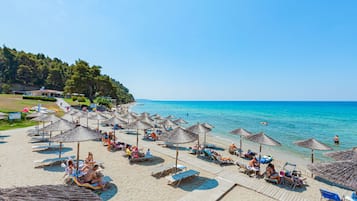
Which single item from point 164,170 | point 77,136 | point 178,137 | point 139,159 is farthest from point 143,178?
point 77,136

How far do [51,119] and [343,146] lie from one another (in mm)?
29093

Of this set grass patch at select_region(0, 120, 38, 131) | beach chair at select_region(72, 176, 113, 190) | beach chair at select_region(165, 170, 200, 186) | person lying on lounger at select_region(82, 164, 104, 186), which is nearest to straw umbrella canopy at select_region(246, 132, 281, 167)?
beach chair at select_region(165, 170, 200, 186)

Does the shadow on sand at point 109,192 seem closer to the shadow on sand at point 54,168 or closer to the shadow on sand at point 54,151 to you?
the shadow on sand at point 54,168

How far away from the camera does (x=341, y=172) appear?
536cm

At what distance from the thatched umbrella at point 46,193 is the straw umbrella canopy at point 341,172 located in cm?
657

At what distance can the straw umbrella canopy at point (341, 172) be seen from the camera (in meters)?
5.05

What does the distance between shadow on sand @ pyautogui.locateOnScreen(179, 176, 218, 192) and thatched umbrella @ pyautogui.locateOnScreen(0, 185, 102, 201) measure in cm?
488

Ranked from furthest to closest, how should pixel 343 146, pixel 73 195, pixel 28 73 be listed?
pixel 28 73 < pixel 343 146 < pixel 73 195

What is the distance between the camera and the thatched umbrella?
107 inches

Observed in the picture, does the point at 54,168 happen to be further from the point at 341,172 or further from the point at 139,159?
the point at 341,172

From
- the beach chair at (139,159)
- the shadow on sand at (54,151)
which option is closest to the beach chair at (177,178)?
the beach chair at (139,159)

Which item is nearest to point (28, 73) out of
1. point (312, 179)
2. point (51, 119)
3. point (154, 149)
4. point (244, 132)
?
point (51, 119)

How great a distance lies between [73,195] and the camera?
10.5ft

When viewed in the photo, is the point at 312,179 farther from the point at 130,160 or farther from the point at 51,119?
the point at 51,119
